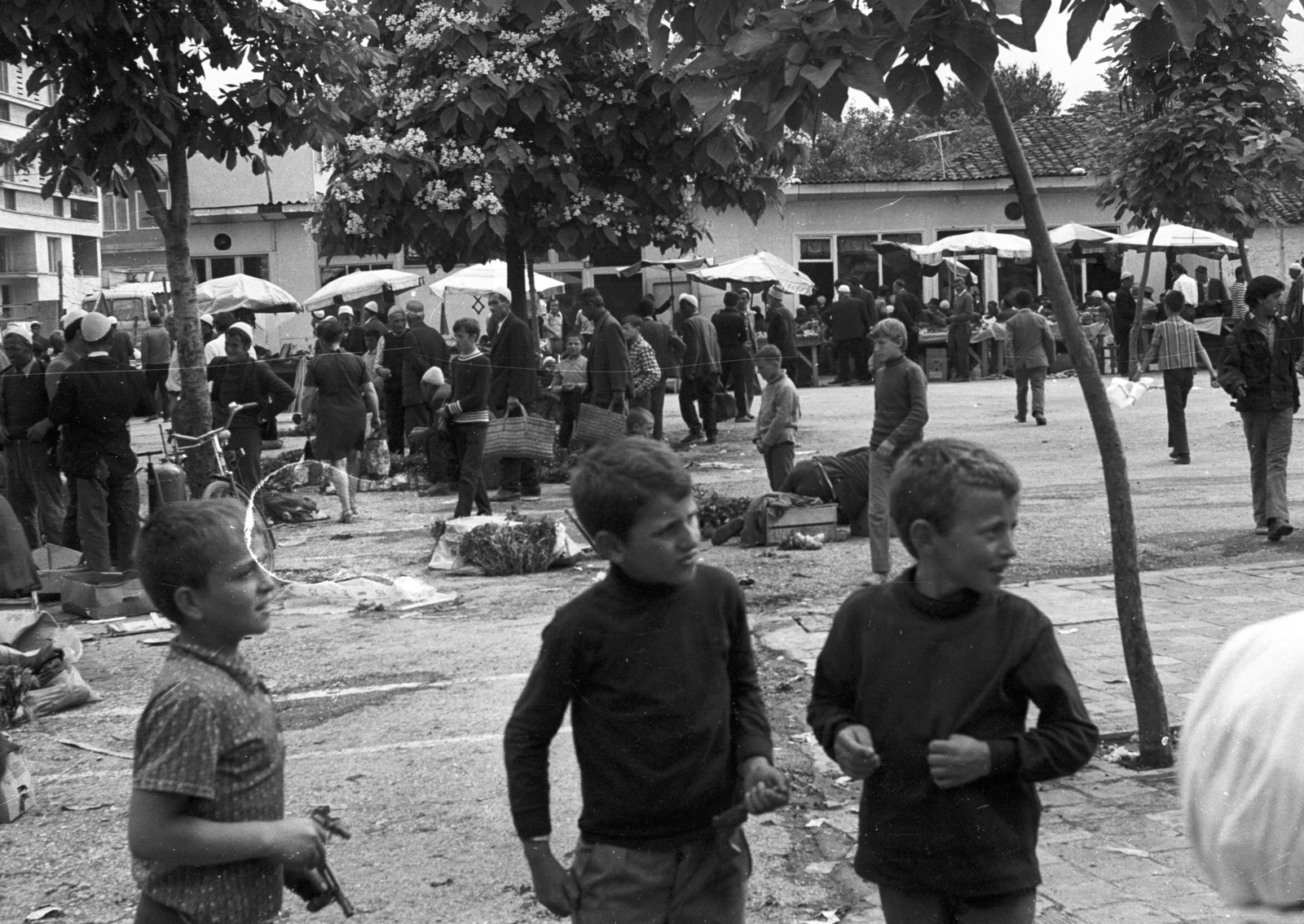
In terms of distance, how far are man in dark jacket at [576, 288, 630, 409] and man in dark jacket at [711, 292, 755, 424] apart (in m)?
6.40

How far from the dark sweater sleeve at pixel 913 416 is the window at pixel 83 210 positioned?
144ft

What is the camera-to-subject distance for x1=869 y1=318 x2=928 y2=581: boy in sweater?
9297mm

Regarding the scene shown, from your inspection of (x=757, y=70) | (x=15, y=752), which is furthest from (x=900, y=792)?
(x=15, y=752)

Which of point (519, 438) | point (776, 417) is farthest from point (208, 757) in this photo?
point (519, 438)

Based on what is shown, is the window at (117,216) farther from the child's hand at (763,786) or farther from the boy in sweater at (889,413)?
the child's hand at (763,786)

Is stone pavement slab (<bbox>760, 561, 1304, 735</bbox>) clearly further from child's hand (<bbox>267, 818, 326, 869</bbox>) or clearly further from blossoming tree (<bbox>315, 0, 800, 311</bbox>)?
blossoming tree (<bbox>315, 0, 800, 311</bbox>)

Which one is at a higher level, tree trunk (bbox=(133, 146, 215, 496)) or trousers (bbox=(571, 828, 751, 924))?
tree trunk (bbox=(133, 146, 215, 496))

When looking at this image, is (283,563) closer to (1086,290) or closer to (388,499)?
(388,499)

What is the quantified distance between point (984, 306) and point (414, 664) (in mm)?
29670

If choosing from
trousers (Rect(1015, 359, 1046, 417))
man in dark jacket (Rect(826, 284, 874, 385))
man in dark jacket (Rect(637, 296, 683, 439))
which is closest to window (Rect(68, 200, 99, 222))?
man in dark jacket (Rect(826, 284, 874, 385))

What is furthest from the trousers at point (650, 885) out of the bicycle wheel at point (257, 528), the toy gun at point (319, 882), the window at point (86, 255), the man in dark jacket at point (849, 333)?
the window at point (86, 255)

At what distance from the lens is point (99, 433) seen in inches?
411

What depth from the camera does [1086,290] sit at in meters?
36.6

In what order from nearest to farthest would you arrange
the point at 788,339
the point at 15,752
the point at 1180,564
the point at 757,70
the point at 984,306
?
the point at 757,70, the point at 15,752, the point at 1180,564, the point at 788,339, the point at 984,306
